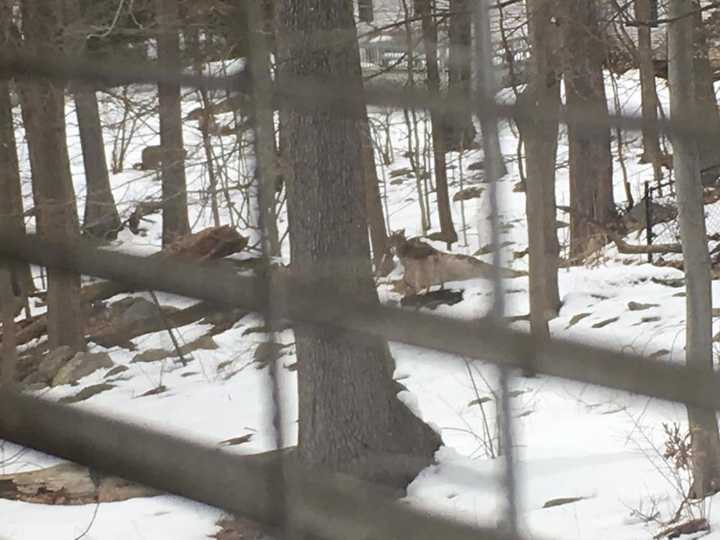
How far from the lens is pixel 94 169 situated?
17.6 ft

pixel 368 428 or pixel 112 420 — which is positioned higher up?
pixel 112 420

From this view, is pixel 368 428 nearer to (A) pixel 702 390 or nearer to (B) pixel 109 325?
(B) pixel 109 325

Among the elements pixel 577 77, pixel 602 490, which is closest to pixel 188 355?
pixel 577 77

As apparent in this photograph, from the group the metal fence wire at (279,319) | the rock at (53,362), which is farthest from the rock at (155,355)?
the metal fence wire at (279,319)

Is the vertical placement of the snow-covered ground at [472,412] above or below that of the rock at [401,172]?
below

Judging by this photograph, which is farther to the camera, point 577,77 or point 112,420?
point 577,77

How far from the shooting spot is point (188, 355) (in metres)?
2.76

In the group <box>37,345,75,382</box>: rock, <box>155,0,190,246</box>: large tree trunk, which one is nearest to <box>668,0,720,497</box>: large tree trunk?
<box>155,0,190,246</box>: large tree trunk

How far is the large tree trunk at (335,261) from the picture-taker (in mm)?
2523

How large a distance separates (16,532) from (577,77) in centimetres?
237

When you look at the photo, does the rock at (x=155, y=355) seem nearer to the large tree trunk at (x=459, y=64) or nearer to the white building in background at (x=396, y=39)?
the white building in background at (x=396, y=39)

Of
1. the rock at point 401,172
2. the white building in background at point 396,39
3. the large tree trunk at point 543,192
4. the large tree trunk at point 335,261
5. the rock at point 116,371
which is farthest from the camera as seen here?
the rock at point 401,172

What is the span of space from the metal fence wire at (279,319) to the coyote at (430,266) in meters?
1.15

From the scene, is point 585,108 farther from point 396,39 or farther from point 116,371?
point 116,371
